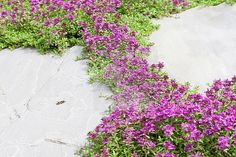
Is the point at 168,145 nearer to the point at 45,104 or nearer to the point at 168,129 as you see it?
the point at 168,129

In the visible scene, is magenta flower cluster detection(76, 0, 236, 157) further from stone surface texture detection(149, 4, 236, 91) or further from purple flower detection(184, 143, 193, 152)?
stone surface texture detection(149, 4, 236, 91)

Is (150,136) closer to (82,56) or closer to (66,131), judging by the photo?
(66,131)

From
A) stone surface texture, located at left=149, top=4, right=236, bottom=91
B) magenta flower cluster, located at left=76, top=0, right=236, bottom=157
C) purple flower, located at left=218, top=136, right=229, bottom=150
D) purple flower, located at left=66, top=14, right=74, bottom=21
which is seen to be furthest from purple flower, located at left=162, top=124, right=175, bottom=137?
purple flower, located at left=66, top=14, right=74, bottom=21

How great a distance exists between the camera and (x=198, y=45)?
7.84m

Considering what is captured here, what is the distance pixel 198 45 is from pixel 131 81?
1.83m

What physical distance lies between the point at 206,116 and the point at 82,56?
3102 millimetres

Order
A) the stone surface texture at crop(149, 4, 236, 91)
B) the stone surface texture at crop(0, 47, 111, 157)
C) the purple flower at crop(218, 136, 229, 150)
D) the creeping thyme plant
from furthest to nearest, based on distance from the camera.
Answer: the stone surface texture at crop(149, 4, 236, 91) → the stone surface texture at crop(0, 47, 111, 157) → the creeping thyme plant → the purple flower at crop(218, 136, 229, 150)

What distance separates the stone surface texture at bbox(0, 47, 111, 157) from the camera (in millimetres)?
5910

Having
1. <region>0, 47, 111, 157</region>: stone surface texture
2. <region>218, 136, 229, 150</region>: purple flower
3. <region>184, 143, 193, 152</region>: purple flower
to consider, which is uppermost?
<region>218, 136, 229, 150</region>: purple flower

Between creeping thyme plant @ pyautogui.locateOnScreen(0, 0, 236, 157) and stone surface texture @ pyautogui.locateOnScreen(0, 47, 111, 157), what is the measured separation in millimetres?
258

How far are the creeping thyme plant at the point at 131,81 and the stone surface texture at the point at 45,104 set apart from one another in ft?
0.85

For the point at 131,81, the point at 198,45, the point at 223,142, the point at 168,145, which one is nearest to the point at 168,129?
the point at 168,145

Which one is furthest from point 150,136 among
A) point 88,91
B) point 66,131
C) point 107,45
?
point 107,45

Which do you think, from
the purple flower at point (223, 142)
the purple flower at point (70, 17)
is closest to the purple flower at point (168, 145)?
the purple flower at point (223, 142)
